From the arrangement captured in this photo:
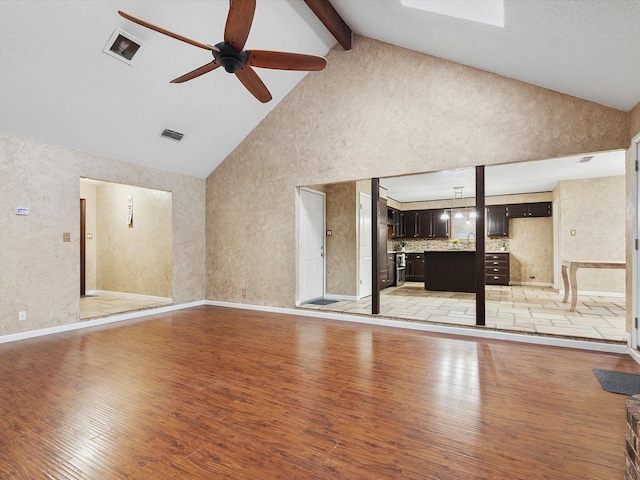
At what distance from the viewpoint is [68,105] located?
4.11 metres

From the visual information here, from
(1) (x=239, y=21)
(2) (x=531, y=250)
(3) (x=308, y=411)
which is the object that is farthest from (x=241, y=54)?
(2) (x=531, y=250)

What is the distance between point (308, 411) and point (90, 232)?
8.13 m

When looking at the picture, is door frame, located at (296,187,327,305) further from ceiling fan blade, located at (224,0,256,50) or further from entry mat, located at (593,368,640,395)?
entry mat, located at (593,368,640,395)

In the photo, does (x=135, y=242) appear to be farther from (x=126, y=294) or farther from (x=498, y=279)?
Answer: (x=498, y=279)

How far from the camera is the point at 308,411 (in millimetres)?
2279

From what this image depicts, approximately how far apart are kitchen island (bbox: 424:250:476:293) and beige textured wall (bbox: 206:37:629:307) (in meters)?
4.16

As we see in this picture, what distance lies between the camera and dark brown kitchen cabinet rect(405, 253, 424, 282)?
10102 mm

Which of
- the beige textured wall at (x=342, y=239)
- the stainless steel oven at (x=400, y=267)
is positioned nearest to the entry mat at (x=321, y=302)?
the beige textured wall at (x=342, y=239)

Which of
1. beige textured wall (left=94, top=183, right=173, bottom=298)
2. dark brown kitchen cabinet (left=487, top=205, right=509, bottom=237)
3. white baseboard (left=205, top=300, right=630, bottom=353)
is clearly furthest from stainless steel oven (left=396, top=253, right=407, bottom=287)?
beige textured wall (left=94, top=183, right=173, bottom=298)

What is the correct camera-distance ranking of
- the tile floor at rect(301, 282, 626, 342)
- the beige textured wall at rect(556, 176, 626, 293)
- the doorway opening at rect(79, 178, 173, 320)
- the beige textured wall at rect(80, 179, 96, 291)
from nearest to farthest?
1. the tile floor at rect(301, 282, 626, 342)
2. the doorway opening at rect(79, 178, 173, 320)
3. the beige textured wall at rect(556, 176, 626, 293)
4. the beige textured wall at rect(80, 179, 96, 291)

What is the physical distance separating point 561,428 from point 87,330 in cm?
545

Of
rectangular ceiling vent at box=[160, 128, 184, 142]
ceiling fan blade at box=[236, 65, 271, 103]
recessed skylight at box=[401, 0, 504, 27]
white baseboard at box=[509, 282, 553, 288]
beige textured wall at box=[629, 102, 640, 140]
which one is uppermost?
recessed skylight at box=[401, 0, 504, 27]

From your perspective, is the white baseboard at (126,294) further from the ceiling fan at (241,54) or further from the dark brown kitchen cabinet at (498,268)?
the dark brown kitchen cabinet at (498,268)

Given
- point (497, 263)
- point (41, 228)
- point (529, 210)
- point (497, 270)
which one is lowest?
point (497, 270)
